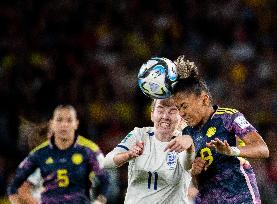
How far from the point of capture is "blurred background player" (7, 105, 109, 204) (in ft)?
23.8

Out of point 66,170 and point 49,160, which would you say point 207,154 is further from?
point 49,160

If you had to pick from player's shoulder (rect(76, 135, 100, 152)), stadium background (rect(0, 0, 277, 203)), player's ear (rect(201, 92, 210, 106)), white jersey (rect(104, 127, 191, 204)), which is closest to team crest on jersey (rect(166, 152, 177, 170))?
white jersey (rect(104, 127, 191, 204))

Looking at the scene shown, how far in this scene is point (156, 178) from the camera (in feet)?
20.0

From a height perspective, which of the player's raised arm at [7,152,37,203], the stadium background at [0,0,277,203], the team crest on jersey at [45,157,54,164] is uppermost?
the stadium background at [0,0,277,203]

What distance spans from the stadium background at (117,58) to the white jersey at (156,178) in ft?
12.3

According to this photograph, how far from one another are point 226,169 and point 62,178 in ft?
8.30

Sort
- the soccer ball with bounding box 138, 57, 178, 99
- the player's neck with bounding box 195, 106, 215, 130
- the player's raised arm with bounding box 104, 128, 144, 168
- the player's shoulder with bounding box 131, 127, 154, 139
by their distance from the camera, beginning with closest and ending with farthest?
1. the player's neck with bounding box 195, 106, 215, 130
2. the player's raised arm with bounding box 104, 128, 144, 168
3. the soccer ball with bounding box 138, 57, 178, 99
4. the player's shoulder with bounding box 131, 127, 154, 139

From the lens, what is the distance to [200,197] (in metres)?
5.36

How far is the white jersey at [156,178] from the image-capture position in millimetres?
6082

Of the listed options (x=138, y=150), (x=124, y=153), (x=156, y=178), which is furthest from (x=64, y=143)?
(x=138, y=150)

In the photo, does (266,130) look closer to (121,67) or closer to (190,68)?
(121,67)

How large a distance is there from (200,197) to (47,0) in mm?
8327

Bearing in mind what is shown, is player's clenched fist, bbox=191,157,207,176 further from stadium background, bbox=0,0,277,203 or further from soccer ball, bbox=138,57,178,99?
stadium background, bbox=0,0,277,203

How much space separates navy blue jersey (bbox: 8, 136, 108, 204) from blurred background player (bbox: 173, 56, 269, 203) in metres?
2.14
